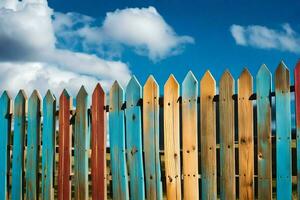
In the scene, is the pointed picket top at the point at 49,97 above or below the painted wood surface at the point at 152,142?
above

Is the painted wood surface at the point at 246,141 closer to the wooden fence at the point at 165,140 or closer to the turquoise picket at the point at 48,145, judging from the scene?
the wooden fence at the point at 165,140

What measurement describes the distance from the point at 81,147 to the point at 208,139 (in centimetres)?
192

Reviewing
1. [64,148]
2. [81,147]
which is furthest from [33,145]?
[81,147]

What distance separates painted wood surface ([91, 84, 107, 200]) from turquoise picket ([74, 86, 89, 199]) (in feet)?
0.57

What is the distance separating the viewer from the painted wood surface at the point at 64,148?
6.93 meters

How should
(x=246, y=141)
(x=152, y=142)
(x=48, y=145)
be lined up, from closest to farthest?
1. (x=246, y=141)
2. (x=152, y=142)
3. (x=48, y=145)

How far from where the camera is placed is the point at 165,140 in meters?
6.02

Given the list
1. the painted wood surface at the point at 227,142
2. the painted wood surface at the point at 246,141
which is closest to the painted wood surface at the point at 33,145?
the painted wood surface at the point at 227,142

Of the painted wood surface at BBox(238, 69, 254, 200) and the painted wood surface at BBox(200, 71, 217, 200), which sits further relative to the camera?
the painted wood surface at BBox(200, 71, 217, 200)

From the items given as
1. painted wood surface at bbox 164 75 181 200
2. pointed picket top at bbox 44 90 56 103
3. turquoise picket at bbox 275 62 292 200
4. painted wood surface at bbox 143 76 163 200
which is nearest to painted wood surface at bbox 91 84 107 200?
painted wood surface at bbox 143 76 163 200

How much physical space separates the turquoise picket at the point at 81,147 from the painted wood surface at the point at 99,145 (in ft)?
0.57

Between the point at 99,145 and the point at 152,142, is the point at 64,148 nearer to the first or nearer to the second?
the point at 99,145

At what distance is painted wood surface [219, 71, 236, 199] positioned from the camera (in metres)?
5.62

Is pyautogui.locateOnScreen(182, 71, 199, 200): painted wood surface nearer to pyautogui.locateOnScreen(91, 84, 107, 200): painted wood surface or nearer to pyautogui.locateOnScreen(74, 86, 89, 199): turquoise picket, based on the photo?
pyautogui.locateOnScreen(91, 84, 107, 200): painted wood surface
